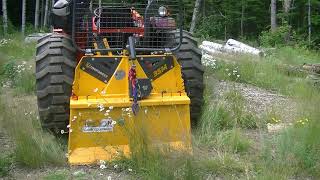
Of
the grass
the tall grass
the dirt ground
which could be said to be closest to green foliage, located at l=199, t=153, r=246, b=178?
the grass

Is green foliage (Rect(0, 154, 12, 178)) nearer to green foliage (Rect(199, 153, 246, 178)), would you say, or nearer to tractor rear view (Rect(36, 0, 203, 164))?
tractor rear view (Rect(36, 0, 203, 164))

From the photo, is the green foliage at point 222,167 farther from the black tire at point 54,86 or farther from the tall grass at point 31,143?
the black tire at point 54,86

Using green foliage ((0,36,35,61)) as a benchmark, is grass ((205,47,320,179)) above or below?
above

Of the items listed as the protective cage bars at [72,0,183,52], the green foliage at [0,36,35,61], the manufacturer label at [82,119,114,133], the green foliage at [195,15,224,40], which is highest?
the protective cage bars at [72,0,183,52]

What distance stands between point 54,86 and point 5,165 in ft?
3.53

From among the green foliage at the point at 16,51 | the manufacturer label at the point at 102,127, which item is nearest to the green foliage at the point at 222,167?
the manufacturer label at the point at 102,127

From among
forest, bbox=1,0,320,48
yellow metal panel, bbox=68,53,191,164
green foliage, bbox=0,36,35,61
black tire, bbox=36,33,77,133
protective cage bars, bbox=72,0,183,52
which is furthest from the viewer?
forest, bbox=1,0,320,48

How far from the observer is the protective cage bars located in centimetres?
558

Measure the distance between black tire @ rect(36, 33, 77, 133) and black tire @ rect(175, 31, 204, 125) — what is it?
125cm

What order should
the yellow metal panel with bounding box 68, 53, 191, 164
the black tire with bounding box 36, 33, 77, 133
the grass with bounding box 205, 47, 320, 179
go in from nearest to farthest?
the grass with bounding box 205, 47, 320, 179 → the yellow metal panel with bounding box 68, 53, 191, 164 → the black tire with bounding box 36, 33, 77, 133

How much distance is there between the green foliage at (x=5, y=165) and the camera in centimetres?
447

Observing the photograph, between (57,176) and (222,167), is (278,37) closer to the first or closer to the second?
(222,167)

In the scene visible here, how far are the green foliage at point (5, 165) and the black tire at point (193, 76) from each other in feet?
7.07

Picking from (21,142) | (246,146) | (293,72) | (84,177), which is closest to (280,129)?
(246,146)
